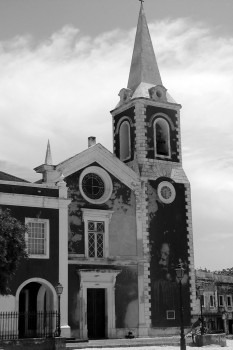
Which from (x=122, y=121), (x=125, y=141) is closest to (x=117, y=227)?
(x=125, y=141)

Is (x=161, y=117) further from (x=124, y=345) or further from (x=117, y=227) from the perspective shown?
(x=124, y=345)

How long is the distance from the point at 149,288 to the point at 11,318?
8938 millimetres

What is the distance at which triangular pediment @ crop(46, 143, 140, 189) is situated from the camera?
3397 cm

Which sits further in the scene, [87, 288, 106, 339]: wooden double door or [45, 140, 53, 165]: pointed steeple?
[45, 140, 53, 165]: pointed steeple

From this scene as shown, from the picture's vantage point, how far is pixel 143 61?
4044 centimetres

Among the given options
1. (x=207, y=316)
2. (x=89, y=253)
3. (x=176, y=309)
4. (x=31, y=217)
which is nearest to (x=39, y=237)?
(x=31, y=217)

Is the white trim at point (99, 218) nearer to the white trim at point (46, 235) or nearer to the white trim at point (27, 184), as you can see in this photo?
the white trim at point (27, 184)

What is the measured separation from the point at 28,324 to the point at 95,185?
866cm

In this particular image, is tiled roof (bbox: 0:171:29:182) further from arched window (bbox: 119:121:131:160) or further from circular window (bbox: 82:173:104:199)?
arched window (bbox: 119:121:131:160)

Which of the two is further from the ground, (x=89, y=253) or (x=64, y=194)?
(x=64, y=194)

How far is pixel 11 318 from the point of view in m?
29.2

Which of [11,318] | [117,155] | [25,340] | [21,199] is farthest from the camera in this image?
[117,155]

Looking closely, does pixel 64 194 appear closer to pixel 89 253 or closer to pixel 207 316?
pixel 89 253

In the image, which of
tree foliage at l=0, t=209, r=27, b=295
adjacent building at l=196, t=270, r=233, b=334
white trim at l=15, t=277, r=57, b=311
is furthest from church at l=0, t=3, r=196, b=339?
adjacent building at l=196, t=270, r=233, b=334
